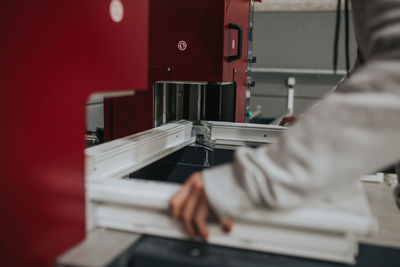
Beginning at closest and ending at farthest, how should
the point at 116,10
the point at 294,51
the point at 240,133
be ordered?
the point at 116,10
the point at 240,133
the point at 294,51

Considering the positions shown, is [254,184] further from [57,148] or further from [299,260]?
[57,148]

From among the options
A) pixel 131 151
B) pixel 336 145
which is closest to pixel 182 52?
pixel 131 151

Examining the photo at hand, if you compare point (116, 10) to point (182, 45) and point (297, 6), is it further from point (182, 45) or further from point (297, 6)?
point (297, 6)

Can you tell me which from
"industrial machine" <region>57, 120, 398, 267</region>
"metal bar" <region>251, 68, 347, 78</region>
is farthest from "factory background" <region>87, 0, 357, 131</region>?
"industrial machine" <region>57, 120, 398, 267</region>

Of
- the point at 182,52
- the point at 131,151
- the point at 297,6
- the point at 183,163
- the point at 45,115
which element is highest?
the point at 297,6

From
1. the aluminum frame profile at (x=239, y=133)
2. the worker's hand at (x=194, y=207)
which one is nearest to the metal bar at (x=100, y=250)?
the worker's hand at (x=194, y=207)

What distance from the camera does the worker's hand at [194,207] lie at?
0.59 meters

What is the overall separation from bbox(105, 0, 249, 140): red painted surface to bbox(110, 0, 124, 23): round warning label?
2.45 feet

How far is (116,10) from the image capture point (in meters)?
0.74

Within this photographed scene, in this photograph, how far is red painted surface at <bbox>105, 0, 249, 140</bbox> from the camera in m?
1.47

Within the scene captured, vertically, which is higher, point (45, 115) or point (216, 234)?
point (45, 115)

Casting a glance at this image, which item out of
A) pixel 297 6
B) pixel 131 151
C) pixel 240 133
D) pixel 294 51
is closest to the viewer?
pixel 131 151

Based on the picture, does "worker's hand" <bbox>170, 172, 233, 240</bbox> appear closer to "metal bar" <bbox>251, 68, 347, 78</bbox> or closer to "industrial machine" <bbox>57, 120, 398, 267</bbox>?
"industrial machine" <bbox>57, 120, 398, 267</bbox>

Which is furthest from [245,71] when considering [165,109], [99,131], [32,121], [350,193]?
[32,121]
